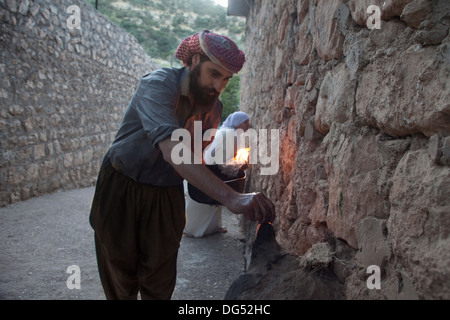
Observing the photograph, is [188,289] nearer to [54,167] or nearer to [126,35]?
[54,167]

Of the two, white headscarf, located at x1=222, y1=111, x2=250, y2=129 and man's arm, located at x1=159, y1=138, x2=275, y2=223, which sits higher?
white headscarf, located at x1=222, y1=111, x2=250, y2=129

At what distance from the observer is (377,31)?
0.91 metres

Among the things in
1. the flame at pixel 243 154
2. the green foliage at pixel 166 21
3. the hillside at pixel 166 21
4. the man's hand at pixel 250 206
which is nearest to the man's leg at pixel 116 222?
the man's hand at pixel 250 206

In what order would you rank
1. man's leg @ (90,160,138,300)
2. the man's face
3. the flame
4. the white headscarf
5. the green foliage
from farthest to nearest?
the green foliage → the white headscarf → the flame → man's leg @ (90,160,138,300) → the man's face

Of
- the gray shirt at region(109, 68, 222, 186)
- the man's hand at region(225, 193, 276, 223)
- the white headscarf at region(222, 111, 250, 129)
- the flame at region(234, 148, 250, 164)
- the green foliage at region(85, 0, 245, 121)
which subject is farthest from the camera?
the green foliage at region(85, 0, 245, 121)

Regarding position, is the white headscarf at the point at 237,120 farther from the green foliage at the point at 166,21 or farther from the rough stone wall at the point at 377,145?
the green foliage at the point at 166,21

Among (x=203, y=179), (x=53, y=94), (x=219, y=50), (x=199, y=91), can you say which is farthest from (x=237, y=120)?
(x=53, y=94)

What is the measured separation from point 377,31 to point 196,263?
99.9 inches

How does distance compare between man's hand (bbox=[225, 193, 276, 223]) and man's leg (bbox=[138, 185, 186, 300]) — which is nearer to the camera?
man's hand (bbox=[225, 193, 276, 223])

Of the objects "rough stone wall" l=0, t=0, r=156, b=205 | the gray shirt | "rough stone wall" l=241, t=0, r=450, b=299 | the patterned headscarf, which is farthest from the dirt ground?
the patterned headscarf

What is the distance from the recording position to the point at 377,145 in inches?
36.1

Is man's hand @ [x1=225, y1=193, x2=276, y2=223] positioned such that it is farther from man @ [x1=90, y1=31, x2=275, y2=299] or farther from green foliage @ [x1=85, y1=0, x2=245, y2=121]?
green foliage @ [x1=85, y1=0, x2=245, y2=121]

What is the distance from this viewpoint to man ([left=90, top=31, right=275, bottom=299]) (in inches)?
58.2

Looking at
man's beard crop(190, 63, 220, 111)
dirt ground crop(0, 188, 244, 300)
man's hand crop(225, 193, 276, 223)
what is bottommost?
dirt ground crop(0, 188, 244, 300)
